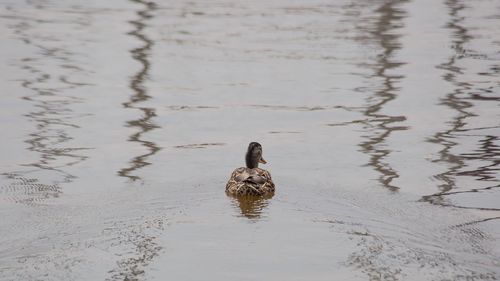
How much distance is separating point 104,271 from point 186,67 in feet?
29.5

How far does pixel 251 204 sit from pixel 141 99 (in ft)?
16.2

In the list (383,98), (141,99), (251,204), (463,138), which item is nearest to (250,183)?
(251,204)

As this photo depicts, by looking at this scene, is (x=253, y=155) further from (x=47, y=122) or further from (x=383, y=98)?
(x=383, y=98)

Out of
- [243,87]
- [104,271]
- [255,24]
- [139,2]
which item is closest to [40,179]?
[104,271]

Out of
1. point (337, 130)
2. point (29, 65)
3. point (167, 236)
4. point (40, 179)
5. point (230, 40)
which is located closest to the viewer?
point (167, 236)

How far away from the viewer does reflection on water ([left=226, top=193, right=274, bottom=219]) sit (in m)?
9.25

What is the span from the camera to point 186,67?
16.3 m

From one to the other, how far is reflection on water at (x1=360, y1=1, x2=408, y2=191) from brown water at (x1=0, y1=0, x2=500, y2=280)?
5cm

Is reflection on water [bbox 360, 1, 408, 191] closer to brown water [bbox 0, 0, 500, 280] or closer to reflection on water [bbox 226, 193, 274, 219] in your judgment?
brown water [bbox 0, 0, 500, 280]

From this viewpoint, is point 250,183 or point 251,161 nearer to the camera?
point 250,183

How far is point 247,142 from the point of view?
12.0 metres

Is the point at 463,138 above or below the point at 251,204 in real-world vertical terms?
below

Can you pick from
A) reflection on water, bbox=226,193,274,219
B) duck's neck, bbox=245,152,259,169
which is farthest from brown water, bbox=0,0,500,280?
duck's neck, bbox=245,152,259,169

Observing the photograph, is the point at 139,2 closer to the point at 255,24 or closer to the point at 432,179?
the point at 255,24
